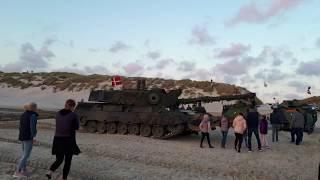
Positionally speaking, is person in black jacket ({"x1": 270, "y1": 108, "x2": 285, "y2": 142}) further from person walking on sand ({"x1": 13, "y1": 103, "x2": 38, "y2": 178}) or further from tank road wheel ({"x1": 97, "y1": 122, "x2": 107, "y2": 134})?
person walking on sand ({"x1": 13, "y1": 103, "x2": 38, "y2": 178})

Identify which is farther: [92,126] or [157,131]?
[92,126]

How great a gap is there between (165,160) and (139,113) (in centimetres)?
→ 868

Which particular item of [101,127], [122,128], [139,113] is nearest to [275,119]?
[139,113]

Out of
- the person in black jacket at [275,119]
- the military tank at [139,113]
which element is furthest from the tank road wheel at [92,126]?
the person in black jacket at [275,119]

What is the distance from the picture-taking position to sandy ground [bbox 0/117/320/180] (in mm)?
13086

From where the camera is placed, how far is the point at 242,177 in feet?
43.8

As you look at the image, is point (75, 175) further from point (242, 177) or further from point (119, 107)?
point (119, 107)

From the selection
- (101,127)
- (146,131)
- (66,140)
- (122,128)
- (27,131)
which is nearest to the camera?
(66,140)

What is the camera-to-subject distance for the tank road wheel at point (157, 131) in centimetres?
2369

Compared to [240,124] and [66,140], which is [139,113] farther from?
[66,140]

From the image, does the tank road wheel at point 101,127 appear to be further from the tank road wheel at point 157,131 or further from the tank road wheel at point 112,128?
the tank road wheel at point 157,131

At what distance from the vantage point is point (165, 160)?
1581cm

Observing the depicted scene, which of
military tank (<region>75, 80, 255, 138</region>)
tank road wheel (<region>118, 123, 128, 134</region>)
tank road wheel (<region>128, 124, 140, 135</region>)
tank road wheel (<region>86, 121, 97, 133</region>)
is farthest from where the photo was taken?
tank road wheel (<region>86, 121, 97, 133</region>)

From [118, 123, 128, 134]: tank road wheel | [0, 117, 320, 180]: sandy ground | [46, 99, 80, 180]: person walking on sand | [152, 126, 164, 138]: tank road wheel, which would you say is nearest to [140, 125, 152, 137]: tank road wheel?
[152, 126, 164, 138]: tank road wheel
